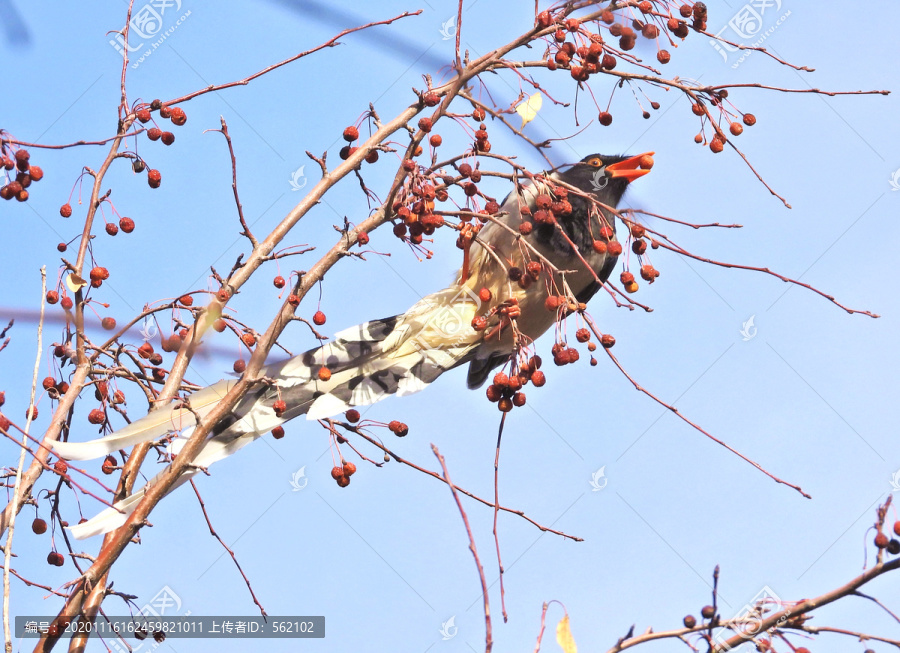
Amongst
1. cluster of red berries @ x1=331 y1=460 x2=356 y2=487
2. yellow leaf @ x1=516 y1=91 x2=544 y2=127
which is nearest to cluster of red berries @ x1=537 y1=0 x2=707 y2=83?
yellow leaf @ x1=516 y1=91 x2=544 y2=127

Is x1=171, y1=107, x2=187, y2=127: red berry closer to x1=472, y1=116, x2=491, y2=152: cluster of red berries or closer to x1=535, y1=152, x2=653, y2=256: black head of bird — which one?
x1=472, y1=116, x2=491, y2=152: cluster of red berries

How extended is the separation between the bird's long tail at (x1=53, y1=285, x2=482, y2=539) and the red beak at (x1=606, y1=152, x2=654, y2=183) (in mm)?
898

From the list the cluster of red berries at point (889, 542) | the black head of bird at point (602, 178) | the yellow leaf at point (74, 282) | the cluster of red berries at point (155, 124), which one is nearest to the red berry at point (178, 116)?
the cluster of red berries at point (155, 124)

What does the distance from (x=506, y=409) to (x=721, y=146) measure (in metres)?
0.86

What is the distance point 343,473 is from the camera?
2.41m

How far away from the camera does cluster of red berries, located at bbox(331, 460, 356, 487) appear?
2.40 meters

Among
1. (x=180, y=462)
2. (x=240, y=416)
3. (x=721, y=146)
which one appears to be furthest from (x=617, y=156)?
(x=180, y=462)

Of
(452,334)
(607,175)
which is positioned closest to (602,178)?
(607,175)

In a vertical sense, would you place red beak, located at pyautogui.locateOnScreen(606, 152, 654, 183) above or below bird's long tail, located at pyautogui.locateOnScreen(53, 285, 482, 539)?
above

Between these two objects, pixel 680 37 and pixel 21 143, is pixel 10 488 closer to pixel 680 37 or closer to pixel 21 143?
pixel 21 143

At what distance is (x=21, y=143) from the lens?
1.89 metres

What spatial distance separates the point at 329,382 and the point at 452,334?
2.02 ft

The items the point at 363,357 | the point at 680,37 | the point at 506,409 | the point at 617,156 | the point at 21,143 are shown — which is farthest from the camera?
the point at 617,156

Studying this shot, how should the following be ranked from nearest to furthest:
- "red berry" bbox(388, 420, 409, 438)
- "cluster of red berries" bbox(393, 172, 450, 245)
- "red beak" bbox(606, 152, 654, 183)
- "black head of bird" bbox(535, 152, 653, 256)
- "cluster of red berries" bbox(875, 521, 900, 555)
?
"cluster of red berries" bbox(875, 521, 900, 555) → "cluster of red berries" bbox(393, 172, 450, 245) → "red berry" bbox(388, 420, 409, 438) → "black head of bird" bbox(535, 152, 653, 256) → "red beak" bbox(606, 152, 654, 183)
